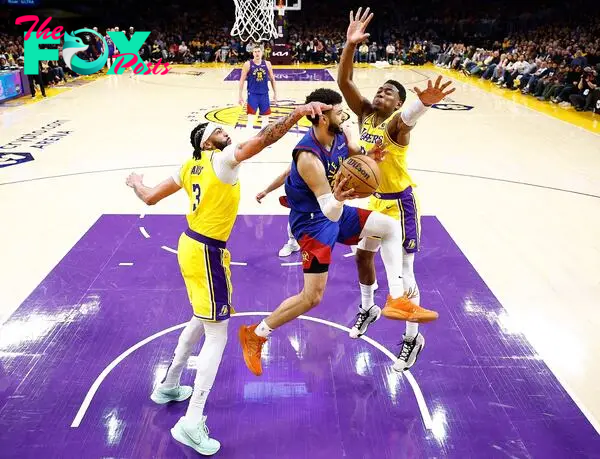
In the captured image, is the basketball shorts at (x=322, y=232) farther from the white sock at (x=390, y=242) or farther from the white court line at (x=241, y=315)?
the white court line at (x=241, y=315)

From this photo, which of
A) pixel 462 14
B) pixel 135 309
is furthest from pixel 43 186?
pixel 462 14

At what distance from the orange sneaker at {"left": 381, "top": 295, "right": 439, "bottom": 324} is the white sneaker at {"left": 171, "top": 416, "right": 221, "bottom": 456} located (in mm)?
1450

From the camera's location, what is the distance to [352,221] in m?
4.18

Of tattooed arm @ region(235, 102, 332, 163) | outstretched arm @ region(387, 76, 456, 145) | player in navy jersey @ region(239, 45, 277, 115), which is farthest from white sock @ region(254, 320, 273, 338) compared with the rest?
player in navy jersey @ region(239, 45, 277, 115)

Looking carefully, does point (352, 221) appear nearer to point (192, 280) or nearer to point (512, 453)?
point (192, 280)

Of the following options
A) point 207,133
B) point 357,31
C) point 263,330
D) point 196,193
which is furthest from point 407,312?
point 357,31

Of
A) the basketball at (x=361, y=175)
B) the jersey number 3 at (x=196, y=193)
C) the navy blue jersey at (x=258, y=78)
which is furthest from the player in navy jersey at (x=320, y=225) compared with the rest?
the navy blue jersey at (x=258, y=78)

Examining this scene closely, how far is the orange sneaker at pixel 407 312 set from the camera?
3.87 meters

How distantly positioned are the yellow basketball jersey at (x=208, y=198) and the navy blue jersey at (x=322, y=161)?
58cm

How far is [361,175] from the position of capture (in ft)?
11.9

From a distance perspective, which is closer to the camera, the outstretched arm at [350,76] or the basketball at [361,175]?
the basketball at [361,175]

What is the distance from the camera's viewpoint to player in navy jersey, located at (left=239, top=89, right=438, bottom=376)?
386 cm

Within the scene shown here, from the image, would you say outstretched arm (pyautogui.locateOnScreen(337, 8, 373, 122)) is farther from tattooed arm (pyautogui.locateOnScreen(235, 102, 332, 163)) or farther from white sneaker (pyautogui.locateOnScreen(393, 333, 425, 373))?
white sneaker (pyautogui.locateOnScreen(393, 333, 425, 373))

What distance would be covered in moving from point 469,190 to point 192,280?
6343 millimetres
